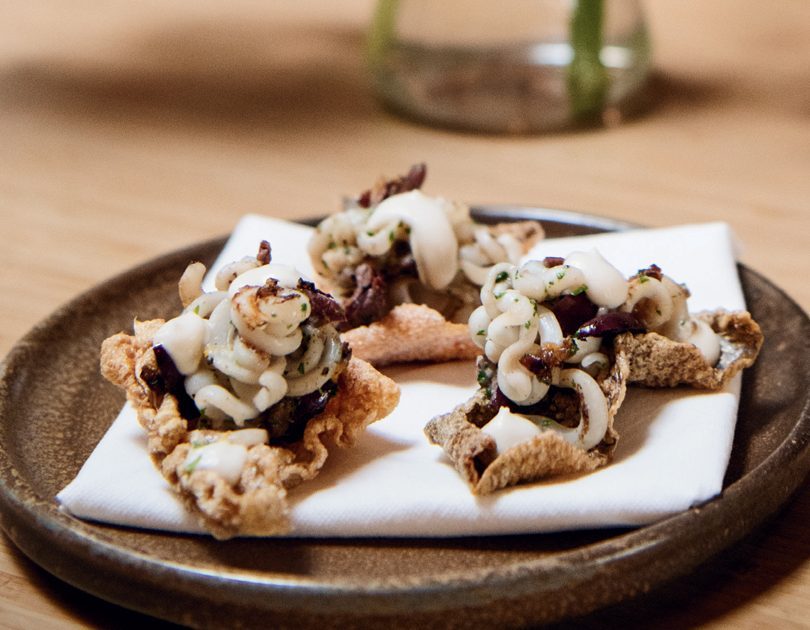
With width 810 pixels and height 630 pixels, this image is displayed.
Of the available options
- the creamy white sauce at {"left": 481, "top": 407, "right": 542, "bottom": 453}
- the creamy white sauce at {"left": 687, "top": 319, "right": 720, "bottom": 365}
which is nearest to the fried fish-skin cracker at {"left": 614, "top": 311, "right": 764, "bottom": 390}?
the creamy white sauce at {"left": 687, "top": 319, "right": 720, "bottom": 365}

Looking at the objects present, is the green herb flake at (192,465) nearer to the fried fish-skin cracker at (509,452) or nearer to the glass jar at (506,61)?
the fried fish-skin cracker at (509,452)

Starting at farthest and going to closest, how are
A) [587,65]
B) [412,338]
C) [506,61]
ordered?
[506,61], [587,65], [412,338]

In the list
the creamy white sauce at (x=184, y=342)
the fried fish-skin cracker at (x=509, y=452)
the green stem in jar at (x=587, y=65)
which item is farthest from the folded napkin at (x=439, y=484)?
the green stem in jar at (x=587, y=65)

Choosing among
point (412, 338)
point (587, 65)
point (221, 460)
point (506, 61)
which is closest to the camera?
point (221, 460)

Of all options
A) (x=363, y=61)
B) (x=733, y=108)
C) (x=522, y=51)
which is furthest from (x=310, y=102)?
(x=733, y=108)

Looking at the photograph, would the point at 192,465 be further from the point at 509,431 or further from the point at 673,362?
the point at 673,362

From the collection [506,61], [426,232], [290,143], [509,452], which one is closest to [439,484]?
[509,452]

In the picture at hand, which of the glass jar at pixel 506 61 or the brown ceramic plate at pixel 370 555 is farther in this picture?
the glass jar at pixel 506 61

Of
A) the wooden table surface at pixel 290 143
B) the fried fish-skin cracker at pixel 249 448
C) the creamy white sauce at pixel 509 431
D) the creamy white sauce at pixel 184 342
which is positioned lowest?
the wooden table surface at pixel 290 143
